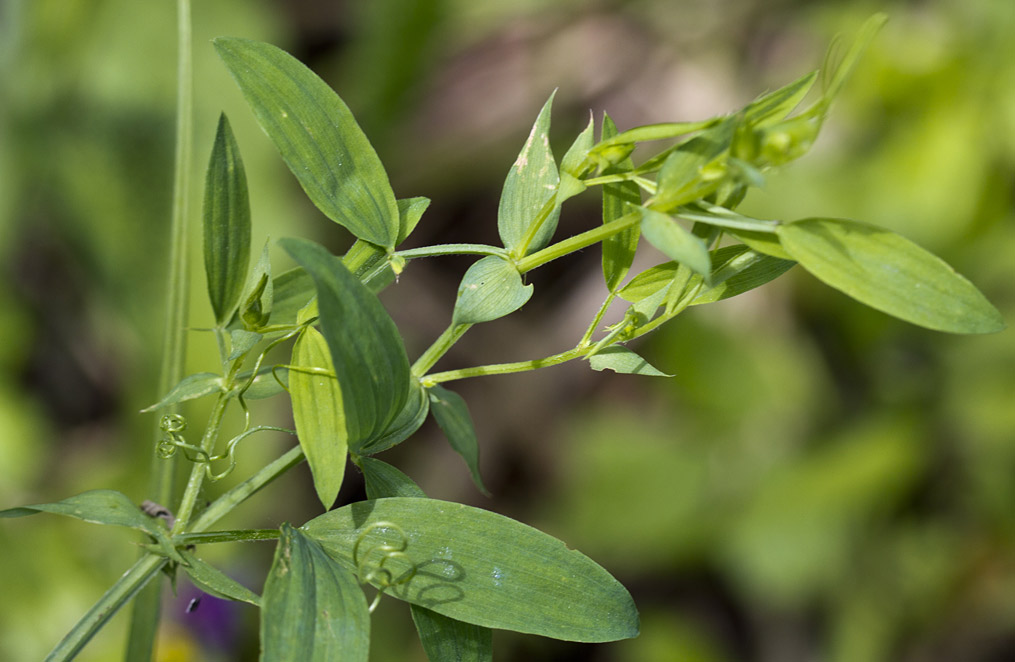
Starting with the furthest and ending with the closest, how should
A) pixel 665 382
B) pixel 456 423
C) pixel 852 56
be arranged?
pixel 665 382 < pixel 456 423 < pixel 852 56

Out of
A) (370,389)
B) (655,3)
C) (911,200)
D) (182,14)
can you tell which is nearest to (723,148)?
(370,389)

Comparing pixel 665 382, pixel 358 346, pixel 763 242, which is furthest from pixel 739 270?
pixel 665 382

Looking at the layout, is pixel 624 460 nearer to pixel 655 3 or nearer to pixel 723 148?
pixel 655 3

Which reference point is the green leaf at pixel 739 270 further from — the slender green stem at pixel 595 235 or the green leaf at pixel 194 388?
the green leaf at pixel 194 388

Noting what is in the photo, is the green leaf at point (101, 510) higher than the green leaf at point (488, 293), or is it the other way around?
the green leaf at point (488, 293)

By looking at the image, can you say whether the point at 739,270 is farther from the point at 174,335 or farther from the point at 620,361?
the point at 174,335

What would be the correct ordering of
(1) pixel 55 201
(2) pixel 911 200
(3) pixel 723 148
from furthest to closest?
(1) pixel 55 201
(2) pixel 911 200
(3) pixel 723 148

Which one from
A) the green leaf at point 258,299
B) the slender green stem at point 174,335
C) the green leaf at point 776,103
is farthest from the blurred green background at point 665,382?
the green leaf at point 776,103
